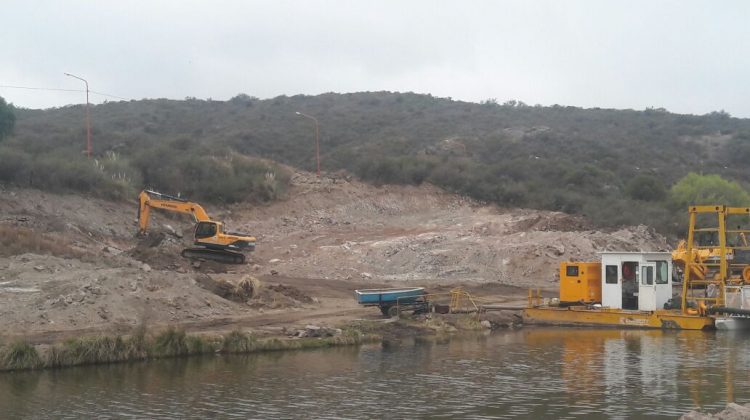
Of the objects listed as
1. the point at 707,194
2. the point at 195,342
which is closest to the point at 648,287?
the point at 195,342

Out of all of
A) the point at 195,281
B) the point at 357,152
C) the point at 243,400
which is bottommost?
the point at 243,400

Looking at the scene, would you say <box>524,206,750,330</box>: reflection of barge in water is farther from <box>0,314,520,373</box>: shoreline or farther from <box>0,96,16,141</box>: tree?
<box>0,96,16,141</box>: tree

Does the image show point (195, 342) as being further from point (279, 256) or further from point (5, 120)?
point (5, 120)

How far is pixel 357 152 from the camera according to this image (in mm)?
69875

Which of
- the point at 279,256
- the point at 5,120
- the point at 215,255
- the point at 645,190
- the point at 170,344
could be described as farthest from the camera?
the point at 645,190

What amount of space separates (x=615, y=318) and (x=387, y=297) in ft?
25.7

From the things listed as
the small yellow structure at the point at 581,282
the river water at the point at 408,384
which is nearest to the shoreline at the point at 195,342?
the river water at the point at 408,384

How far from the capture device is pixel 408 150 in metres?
73.6

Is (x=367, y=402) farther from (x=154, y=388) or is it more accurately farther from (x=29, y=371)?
(x=29, y=371)

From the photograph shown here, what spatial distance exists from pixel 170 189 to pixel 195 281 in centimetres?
2597

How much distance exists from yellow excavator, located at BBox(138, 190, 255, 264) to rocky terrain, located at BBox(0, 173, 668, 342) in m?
0.66

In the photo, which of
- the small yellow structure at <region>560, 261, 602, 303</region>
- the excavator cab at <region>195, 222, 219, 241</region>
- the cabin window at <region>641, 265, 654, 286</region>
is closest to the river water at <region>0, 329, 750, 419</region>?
the cabin window at <region>641, 265, 654, 286</region>

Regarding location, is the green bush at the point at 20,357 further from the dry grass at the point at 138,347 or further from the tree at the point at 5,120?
the tree at the point at 5,120

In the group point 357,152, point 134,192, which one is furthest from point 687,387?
point 357,152
